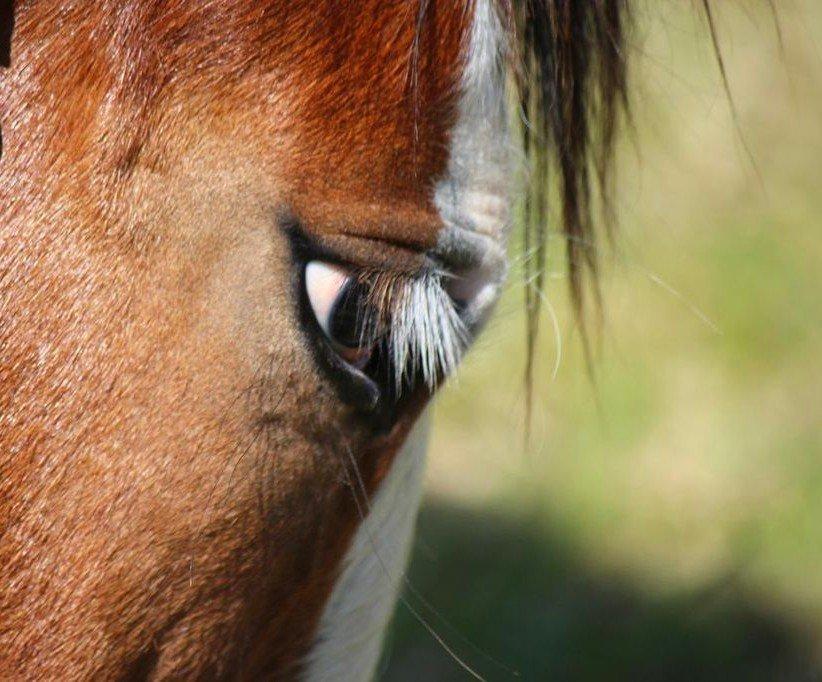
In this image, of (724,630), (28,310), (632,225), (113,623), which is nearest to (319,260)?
(28,310)

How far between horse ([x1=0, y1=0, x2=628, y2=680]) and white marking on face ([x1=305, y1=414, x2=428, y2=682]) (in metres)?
0.13

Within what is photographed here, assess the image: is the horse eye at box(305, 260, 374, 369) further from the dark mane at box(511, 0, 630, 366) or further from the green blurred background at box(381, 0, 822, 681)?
the green blurred background at box(381, 0, 822, 681)

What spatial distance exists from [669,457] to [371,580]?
2019mm

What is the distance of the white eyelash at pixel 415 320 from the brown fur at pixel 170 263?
0.09 feet

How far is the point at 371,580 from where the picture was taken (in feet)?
4.33

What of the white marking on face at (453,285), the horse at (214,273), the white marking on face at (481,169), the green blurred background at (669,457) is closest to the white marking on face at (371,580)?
the white marking on face at (453,285)

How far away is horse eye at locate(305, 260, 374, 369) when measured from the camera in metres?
1.03

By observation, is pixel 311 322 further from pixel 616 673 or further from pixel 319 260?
pixel 616 673

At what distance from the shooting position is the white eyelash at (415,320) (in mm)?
1067

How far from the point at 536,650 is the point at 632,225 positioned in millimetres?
1366

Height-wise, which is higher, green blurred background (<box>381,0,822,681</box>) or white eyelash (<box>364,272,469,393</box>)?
white eyelash (<box>364,272,469,393</box>)

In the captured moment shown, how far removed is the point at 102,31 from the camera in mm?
926

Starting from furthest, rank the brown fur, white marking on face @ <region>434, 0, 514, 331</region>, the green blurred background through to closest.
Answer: the green blurred background → white marking on face @ <region>434, 0, 514, 331</region> → the brown fur

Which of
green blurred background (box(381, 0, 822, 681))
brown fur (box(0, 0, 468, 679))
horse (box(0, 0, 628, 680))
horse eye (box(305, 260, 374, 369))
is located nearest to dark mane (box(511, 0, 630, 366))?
horse (box(0, 0, 628, 680))
